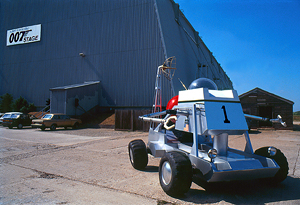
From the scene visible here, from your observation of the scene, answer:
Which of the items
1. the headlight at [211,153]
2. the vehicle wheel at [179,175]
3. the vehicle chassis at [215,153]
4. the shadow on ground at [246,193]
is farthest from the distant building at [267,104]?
the vehicle wheel at [179,175]

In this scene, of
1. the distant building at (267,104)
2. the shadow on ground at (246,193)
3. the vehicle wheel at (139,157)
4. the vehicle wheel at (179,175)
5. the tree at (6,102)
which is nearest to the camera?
the vehicle wheel at (179,175)

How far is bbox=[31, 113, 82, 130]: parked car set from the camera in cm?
1906

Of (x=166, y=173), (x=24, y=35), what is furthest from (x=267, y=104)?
(x=24, y=35)

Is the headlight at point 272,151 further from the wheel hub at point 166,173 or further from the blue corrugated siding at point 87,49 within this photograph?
the blue corrugated siding at point 87,49

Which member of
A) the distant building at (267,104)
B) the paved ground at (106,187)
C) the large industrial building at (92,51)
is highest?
the large industrial building at (92,51)

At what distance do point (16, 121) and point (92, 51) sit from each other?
40.1 feet

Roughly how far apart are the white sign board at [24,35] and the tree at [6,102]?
8761mm

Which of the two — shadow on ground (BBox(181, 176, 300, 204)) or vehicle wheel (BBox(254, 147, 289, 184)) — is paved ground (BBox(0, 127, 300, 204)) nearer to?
shadow on ground (BBox(181, 176, 300, 204))

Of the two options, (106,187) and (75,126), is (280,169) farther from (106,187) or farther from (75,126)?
(75,126)

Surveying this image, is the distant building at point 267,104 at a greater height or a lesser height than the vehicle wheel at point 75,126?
greater

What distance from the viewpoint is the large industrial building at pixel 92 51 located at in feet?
79.5

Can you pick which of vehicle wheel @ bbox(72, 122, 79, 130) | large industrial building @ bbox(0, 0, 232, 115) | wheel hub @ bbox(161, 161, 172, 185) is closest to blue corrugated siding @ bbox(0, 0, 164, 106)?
large industrial building @ bbox(0, 0, 232, 115)

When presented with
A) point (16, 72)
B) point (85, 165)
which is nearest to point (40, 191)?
point (85, 165)

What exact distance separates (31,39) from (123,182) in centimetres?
3523
